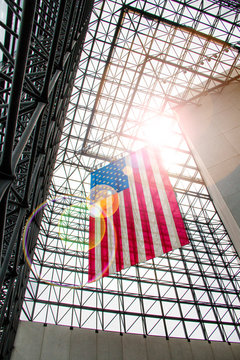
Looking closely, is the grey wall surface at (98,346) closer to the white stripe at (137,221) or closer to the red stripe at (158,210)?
the white stripe at (137,221)

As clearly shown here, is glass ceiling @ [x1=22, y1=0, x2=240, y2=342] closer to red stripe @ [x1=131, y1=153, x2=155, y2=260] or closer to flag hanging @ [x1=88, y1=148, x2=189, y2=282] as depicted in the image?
flag hanging @ [x1=88, y1=148, x2=189, y2=282]

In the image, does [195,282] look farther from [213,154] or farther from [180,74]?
[180,74]

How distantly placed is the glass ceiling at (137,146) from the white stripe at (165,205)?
5.54 metres

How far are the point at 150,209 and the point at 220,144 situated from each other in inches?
226

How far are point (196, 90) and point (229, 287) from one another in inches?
755

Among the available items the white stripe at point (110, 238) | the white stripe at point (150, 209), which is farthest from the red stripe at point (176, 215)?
the white stripe at point (110, 238)

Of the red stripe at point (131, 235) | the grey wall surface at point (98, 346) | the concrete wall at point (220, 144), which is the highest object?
the concrete wall at point (220, 144)

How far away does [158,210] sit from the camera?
13.8 meters

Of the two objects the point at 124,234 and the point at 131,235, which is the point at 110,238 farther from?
the point at 131,235

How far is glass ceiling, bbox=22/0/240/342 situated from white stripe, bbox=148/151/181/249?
5.54 meters

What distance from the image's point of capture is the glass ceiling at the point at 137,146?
19812mm

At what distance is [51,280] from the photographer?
21.0 metres

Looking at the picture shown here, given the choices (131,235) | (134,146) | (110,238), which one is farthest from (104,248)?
(134,146)

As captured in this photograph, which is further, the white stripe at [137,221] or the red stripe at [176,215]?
the white stripe at [137,221]
